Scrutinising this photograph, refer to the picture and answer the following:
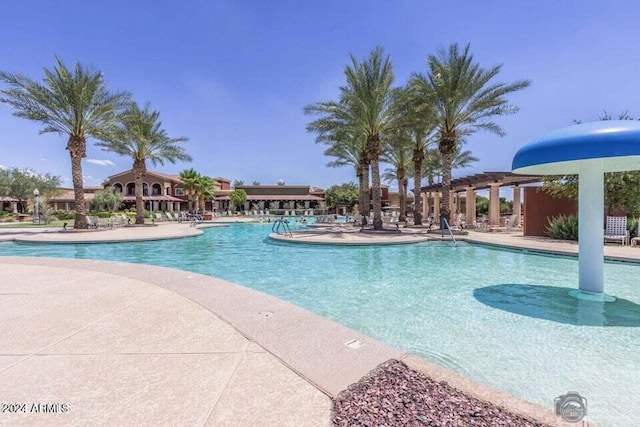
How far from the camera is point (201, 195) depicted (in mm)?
45719

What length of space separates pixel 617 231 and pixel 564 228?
197cm

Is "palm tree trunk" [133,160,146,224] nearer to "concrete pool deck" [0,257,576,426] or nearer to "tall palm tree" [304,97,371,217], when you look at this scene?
"tall palm tree" [304,97,371,217]

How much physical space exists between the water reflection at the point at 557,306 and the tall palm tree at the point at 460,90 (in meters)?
13.4

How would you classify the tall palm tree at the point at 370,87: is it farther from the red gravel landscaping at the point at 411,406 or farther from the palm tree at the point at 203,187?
the palm tree at the point at 203,187

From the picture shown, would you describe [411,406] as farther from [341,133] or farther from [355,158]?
[355,158]

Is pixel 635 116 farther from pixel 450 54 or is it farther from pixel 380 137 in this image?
pixel 380 137

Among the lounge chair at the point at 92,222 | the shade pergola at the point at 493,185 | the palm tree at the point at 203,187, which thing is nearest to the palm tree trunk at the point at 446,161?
the shade pergola at the point at 493,185

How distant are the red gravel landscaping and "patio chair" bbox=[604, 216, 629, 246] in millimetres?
14891

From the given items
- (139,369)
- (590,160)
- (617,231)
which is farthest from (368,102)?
(139,369)

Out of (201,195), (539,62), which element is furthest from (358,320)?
(201,195)

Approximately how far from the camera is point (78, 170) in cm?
2245

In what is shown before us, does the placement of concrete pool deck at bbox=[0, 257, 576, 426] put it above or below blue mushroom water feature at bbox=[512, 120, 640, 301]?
below

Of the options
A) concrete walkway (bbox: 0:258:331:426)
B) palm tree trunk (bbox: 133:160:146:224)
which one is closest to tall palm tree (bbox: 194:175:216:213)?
palm tree trunk (bbox: 133:160:146:224)

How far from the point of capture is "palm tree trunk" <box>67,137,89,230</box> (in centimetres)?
2158
